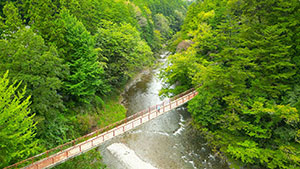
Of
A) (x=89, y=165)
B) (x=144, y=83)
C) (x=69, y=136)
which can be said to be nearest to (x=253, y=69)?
(x=89, y=165)

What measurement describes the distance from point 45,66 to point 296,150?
666 inches

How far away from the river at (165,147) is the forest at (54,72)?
2163 mm

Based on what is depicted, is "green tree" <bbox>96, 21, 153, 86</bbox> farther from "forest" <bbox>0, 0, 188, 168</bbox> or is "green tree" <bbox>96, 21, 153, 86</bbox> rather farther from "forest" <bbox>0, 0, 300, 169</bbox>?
"forest" <bbox>0, 0, 300, 169</bbox>

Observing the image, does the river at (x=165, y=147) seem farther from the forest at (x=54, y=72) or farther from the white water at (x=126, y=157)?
the forest at (x=54, y=72)

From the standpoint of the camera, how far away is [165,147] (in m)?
18.0

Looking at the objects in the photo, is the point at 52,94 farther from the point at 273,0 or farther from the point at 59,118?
the point at 273,0

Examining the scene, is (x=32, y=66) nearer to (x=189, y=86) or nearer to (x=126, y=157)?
(x=126, y=157)

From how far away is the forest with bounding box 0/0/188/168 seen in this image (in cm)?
1040

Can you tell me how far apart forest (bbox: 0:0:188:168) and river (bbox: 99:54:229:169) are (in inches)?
85.1

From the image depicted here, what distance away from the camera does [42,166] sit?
11.8 meters

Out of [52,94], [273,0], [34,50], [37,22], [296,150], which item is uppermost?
[273,0]

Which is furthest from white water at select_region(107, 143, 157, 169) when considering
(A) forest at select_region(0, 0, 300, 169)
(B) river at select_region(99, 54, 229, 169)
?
(A) forest at select_region(0, 0, 300, 169)

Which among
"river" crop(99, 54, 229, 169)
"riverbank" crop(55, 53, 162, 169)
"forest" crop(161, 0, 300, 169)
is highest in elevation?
"forest" crop(161, 0, 300, 169)

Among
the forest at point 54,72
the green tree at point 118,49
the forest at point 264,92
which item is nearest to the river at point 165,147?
the forest at point 264,92
